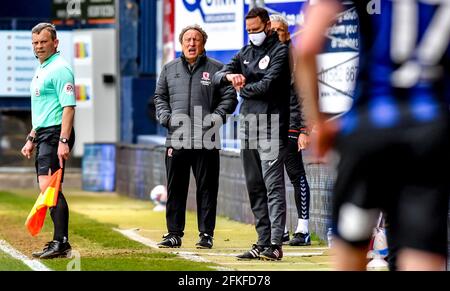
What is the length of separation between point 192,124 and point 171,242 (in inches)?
45.0

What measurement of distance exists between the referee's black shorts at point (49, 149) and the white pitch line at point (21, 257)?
0.76m

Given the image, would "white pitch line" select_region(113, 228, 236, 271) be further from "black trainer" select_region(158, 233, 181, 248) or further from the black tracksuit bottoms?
the black tracksuit bottoms

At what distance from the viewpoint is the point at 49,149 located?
11758mm

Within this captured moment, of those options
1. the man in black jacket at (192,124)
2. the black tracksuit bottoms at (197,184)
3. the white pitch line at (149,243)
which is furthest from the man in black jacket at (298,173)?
the white pitch line at (149,243)

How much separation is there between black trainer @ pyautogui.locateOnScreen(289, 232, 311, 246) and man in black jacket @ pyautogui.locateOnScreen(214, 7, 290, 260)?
1715 mm

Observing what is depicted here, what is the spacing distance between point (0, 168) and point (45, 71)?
13.7m

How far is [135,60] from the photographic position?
23781 mm

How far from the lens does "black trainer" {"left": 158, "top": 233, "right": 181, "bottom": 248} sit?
13250 millimetres

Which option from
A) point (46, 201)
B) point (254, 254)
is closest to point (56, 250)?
point (46, 201)

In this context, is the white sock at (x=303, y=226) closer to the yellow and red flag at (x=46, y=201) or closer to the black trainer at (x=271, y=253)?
the black trainer at (x=271, y=253)

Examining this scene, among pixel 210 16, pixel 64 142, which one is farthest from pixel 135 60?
pixel 64 142

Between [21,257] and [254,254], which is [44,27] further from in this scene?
[254,254]

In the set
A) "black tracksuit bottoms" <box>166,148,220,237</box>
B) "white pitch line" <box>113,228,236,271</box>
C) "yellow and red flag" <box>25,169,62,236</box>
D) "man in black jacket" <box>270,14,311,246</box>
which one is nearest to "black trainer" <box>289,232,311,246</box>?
"man in black jacket" <box>270,14,311,246</box>

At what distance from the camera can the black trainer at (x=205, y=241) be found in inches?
520
